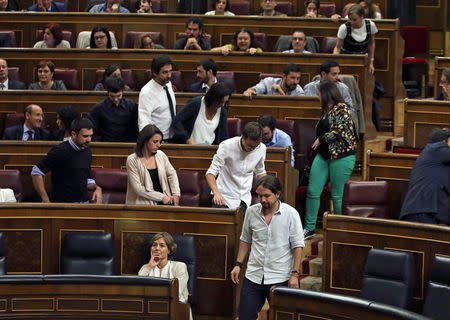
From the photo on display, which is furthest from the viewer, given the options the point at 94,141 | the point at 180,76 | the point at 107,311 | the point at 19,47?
the point at 19,47

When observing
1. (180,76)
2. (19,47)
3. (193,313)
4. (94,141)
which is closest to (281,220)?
(193,313)

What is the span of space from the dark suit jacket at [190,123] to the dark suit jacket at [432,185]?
52.3 inches

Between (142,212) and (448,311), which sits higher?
(142,212)

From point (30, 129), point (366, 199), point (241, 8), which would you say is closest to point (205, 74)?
point (30, 129)

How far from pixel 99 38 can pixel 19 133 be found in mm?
1652

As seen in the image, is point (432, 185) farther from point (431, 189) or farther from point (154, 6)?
point (154, 6)

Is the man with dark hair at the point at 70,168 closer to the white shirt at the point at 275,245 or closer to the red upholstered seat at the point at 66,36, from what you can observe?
the white shirt at the point at 275,245

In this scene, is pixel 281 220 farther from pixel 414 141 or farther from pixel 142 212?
pixel 414 141

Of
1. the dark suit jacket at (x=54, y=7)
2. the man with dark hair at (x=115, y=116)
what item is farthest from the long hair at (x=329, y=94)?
the dark suit jacket at (x=54, y=7)

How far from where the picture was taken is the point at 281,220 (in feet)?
16.8

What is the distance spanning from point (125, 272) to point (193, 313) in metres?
0.45

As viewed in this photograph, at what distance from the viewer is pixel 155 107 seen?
662 centimetres

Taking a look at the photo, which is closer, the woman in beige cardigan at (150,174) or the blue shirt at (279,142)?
the woman in beige cardigan at (150,174)

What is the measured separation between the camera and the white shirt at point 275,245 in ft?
16.7
